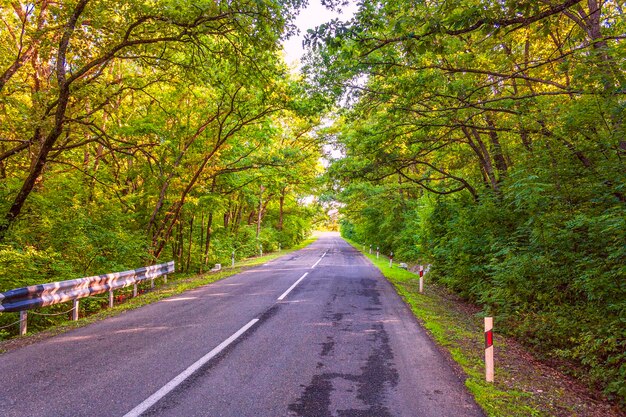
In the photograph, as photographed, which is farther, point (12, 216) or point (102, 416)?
point (12, 216)

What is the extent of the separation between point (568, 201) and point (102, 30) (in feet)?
36.3

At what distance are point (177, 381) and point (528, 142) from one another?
1034 centimetres

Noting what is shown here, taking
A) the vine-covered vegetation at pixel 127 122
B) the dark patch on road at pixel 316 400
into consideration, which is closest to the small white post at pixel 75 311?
the vine-covered vegetation at pixel 127 122

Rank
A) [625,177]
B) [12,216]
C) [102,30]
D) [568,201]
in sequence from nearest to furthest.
→ [625,177] < [568,201] < [102,30] < [12,216]

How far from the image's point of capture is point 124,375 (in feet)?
14.6

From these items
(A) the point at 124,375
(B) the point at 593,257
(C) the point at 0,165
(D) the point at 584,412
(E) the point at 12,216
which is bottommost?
(D) the point at 584,412

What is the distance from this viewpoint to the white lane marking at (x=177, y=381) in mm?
3570

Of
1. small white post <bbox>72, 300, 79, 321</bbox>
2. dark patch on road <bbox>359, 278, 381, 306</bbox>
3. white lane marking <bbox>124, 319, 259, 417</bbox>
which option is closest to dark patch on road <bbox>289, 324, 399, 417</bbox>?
white lane marking <bbox>124, 319, 259, 417</bbox>

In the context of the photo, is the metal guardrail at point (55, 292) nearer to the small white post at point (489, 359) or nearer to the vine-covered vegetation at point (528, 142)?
the vine-covered vegetation at point (528, 142)

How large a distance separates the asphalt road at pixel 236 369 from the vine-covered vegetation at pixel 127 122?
3.82m

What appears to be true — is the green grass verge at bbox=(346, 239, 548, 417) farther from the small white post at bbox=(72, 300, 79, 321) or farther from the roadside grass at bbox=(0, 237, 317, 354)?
the small white post at bbox=(72, 300, 79, 321)

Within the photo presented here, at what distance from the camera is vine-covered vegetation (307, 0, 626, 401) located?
526 centimetres

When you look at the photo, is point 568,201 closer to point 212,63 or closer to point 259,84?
point 259,84

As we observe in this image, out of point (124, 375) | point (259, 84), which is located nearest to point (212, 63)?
point (259, 84)
